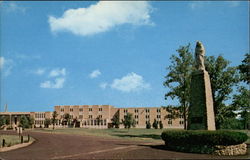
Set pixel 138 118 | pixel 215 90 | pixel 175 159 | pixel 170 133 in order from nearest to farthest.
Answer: pixel 175 159 < pixel 170 133 < pixel 215 90 < pixel 138 118

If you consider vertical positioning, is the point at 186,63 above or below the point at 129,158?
above

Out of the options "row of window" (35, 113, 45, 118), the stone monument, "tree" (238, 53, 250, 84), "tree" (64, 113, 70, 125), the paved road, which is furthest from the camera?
"row of window" (35, 113, 45, 118)

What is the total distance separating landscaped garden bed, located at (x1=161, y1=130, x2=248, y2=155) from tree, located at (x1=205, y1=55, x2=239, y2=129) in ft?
59.2

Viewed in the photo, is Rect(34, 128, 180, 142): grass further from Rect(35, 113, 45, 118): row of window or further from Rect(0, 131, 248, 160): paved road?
Rect(35, 113, 45, 118): row of window

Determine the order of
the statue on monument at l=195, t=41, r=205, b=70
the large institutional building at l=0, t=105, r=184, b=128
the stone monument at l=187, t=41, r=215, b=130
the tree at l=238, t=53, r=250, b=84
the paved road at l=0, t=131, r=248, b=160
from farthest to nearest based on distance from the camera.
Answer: the large institutional building at l=0, t=105, r=184, b=128
the tree at l=238, t=53, r=250, b=84
the statue on monument at l=195, t=41, r=205, b=70
the stone monument at l=187, t=41, r=215, b=130
the paved road at l=0, t=131, r=248, b=160

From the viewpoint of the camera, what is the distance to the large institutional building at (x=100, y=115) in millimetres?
93338

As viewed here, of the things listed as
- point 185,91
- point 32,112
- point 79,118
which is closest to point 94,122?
point 79,118

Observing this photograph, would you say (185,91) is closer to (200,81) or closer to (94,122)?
(200,81)

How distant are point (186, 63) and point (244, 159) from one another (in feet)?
79.3

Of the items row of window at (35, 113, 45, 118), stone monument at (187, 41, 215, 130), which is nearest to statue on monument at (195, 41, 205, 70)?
stone monument at (187, 41, 215, 130)

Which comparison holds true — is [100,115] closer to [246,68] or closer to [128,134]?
[128,134]

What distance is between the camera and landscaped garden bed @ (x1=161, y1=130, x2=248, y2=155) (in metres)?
16.2

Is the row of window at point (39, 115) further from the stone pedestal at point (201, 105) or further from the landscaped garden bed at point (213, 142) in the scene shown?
the landscaped garden bed at point (213, 142)

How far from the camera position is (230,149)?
53.8ft
